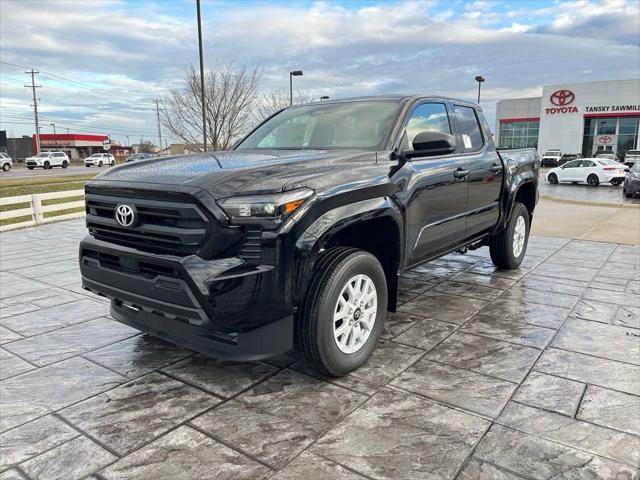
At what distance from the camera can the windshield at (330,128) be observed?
3.96m

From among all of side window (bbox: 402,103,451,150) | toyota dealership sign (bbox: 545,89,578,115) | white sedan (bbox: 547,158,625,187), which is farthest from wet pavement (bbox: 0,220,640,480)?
toyota dealership sign (bbox: 545,89,578,115)

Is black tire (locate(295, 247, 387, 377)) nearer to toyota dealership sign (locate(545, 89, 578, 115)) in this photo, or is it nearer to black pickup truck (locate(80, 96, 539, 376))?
black pickup truck (locate(80, 96, 539, 376))

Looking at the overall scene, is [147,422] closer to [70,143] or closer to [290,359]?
[290,359]

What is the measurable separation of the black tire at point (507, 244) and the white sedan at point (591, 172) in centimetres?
2141

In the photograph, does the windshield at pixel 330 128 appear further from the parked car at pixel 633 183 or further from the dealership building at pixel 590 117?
the dealership building at pixel 590 117

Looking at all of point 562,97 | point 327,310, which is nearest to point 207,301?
point 327,310

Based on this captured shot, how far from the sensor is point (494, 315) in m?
4.63

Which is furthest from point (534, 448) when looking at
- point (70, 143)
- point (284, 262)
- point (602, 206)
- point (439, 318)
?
point (70, 143)

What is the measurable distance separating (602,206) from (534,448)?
14548 millimetres

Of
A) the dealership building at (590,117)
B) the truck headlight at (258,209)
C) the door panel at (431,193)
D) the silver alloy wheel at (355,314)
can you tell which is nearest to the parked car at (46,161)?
the dealership building at (590,117)

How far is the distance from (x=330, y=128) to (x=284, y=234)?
1.79 meters

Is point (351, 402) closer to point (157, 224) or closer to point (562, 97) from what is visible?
point (157, 224)

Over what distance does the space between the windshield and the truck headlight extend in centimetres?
130

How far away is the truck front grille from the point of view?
105 inches
